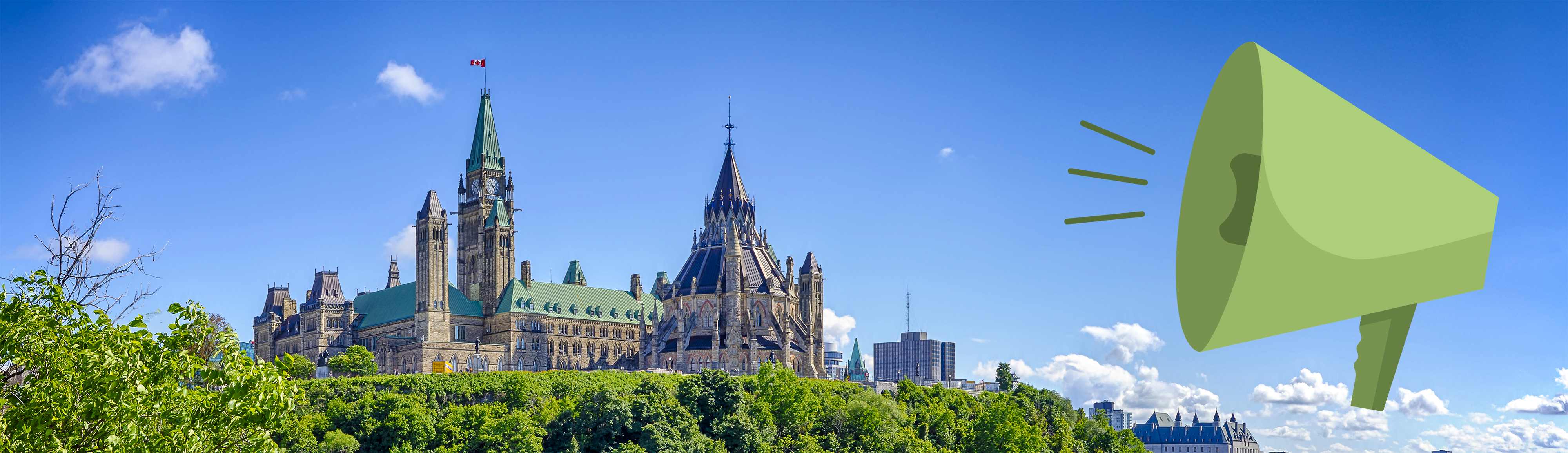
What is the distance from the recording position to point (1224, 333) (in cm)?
514

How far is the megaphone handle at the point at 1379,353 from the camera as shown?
229 inches

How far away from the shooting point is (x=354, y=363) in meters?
122

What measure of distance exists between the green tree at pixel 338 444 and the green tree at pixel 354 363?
4225 centimetres

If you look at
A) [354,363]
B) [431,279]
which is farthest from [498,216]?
[354,363]

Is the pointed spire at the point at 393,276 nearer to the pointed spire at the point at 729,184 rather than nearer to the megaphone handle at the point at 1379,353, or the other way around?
the pointed spire at the point at 729,184

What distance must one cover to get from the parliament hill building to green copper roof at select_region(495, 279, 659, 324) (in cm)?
20

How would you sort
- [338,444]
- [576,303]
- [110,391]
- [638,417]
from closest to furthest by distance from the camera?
[110,391] < [338,444] < [638,417] < [576,303]

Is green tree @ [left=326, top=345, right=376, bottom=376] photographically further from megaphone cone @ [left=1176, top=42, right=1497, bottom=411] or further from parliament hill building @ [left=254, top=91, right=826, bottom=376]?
megaphone cone @ [left=1176, top=42, right=1497, bottom=411]

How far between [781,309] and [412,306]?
4341 cm

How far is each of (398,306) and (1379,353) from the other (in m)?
144

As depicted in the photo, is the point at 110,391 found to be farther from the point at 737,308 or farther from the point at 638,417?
the point at 737,308

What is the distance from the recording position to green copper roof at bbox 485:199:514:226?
144 metres

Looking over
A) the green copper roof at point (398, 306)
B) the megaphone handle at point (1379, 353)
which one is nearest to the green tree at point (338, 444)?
the green copper roof at point (398, 306)

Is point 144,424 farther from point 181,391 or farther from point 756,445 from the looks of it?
point 756,445
